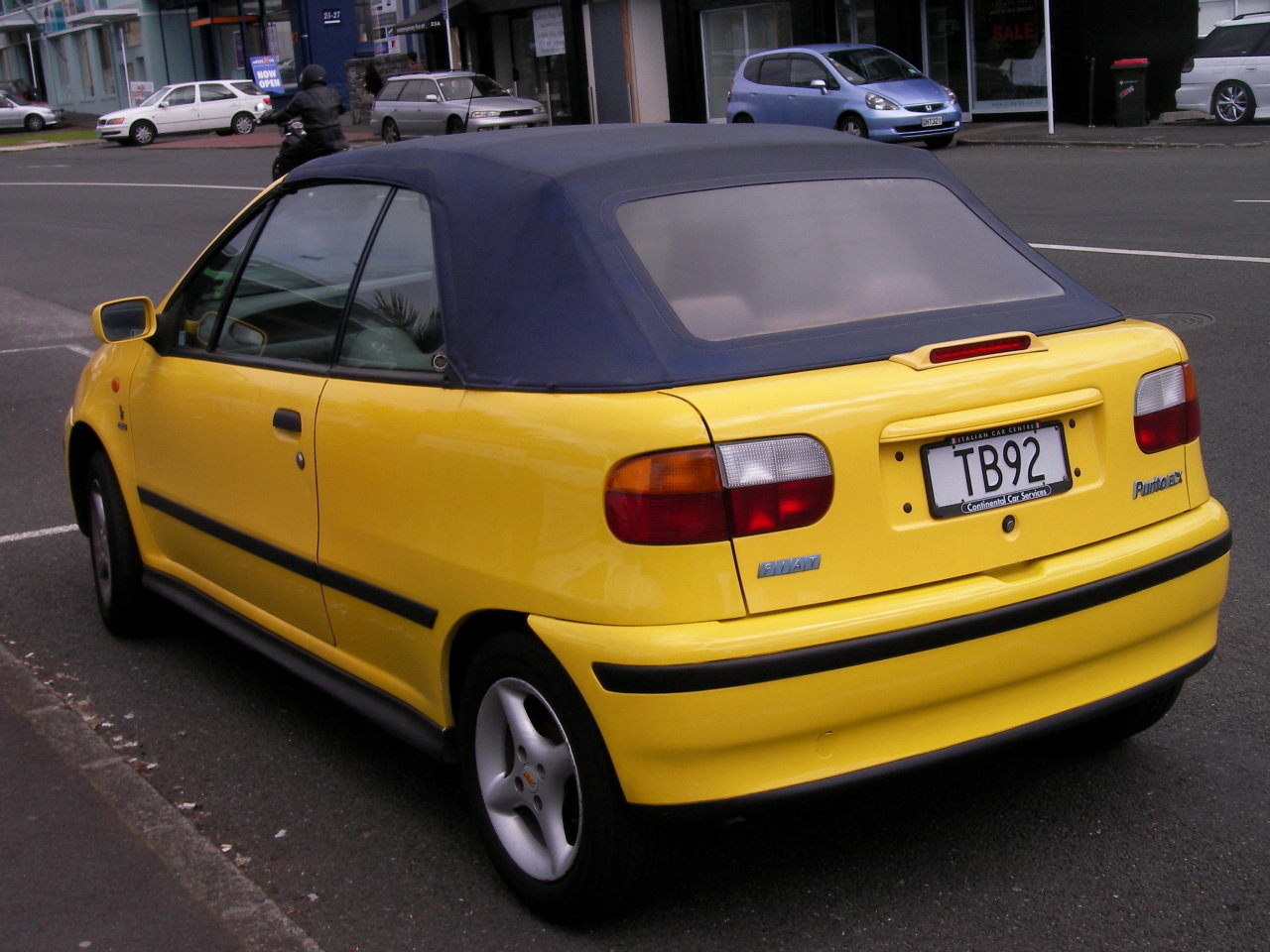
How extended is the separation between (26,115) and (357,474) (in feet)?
Result: 190

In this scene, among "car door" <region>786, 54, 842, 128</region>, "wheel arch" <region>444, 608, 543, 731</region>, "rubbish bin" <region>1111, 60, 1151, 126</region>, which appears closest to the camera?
"wheel arch" <region>444, 608, 543, 731</region>

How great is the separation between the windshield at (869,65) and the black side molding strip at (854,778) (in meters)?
22.5

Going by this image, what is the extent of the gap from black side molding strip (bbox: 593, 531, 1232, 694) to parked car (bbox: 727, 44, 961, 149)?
21.7m

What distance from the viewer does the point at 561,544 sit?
10.2ft

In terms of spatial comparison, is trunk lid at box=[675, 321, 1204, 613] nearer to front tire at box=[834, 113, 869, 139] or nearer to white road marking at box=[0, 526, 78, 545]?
white road marking at box=[0, 526, 78, 545]

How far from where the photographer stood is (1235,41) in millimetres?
23359

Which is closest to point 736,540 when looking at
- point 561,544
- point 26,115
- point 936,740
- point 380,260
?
point 561,544

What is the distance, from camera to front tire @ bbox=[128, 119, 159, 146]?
44.4 m

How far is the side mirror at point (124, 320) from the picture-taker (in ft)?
16.2

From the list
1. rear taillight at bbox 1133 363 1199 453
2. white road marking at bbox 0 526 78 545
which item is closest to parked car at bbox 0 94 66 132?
white road marking at bbox 0 526 78 545

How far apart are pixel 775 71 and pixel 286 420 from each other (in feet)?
75.5

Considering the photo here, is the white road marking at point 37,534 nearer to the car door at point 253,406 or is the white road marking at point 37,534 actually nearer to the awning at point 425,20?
the car door at point 253,406

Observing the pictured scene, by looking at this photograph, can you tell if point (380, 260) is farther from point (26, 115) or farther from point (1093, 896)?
point (26, 115)

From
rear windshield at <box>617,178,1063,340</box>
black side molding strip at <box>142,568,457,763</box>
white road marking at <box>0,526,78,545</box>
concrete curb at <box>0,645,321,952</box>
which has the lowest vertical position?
concrete curb at <box>0,645,321,952</box>
